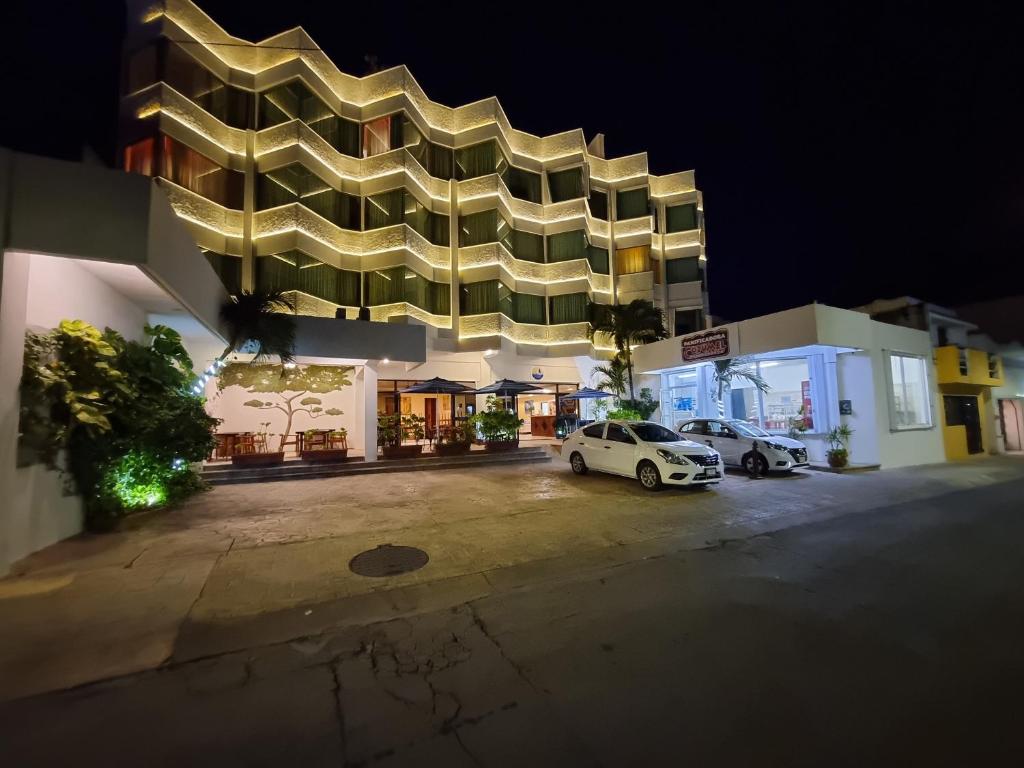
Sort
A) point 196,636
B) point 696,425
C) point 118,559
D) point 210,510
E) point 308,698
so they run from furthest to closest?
point 696,425 → point 210,510 → point 118,559 → point 196,636 → point 308,698

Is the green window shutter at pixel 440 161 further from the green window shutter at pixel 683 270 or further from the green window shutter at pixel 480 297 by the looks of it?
the green window shutter at pixel 683 270

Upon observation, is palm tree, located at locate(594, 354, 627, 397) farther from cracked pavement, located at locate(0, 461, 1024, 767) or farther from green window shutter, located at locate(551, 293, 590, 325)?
cracked pavement, located at locate(0, 461, 1024, 767)

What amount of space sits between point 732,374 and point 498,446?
8682 millimetres

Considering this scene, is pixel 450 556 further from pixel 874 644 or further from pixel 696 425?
pixel 696 425

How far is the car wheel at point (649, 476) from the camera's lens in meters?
10.1

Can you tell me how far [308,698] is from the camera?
3152 millimetres

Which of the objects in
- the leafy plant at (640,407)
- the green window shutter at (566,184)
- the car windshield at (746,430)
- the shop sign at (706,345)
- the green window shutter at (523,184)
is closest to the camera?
the car windshield at (746,430)

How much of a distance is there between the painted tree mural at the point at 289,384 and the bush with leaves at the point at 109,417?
24.6 ft

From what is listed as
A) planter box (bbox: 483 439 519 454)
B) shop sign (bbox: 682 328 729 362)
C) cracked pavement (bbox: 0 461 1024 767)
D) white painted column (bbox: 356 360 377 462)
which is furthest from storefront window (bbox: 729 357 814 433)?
white painted column (bbox: 356 360 377 462)

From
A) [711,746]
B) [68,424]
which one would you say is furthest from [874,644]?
[68,424]

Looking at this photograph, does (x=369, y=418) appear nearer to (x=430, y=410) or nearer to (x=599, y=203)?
(x=430, y=410)

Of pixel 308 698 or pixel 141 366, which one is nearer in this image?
pixel 308 698

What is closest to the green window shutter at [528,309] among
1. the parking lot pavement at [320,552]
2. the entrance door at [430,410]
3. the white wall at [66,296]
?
the entrance door at [430,410]

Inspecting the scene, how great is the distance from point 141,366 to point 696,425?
13963mm
